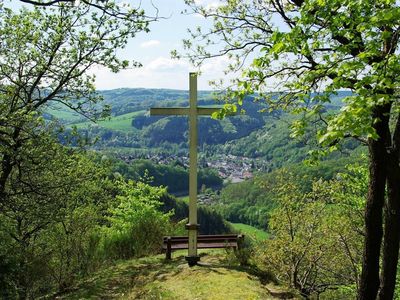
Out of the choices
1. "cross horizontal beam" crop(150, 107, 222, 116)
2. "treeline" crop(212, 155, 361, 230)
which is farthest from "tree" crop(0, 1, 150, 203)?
"treeline" crop(212, 155, 361, 230)

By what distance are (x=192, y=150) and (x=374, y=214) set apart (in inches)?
200

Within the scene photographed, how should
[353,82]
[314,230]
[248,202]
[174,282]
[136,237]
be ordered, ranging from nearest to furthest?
[353,82] → [174,282] → [136,237] → [314,230] → [248,202]

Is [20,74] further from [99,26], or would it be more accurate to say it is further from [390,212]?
[390,212]

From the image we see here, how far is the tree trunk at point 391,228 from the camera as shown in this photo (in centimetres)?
673

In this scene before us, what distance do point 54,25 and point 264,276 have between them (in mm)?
9213

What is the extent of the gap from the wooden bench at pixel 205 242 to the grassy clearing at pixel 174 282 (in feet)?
1.17

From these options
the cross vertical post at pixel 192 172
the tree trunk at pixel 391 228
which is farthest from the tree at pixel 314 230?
the tree trunk at pixel 391 228

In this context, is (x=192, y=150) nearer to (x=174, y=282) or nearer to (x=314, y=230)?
(x=174, y=282)

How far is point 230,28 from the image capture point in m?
8.96

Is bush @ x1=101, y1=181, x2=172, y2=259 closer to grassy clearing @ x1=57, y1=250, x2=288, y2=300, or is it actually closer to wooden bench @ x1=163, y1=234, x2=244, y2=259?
wooden bench @ x1=163, y1=234, x2=244, y2=259

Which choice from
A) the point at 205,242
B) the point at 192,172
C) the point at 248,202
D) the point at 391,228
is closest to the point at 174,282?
the point at 192,172

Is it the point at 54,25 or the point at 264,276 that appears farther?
the point at 54,25

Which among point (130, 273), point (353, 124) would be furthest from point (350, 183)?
point (353, 124)

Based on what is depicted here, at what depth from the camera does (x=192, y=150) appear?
10.7 m
